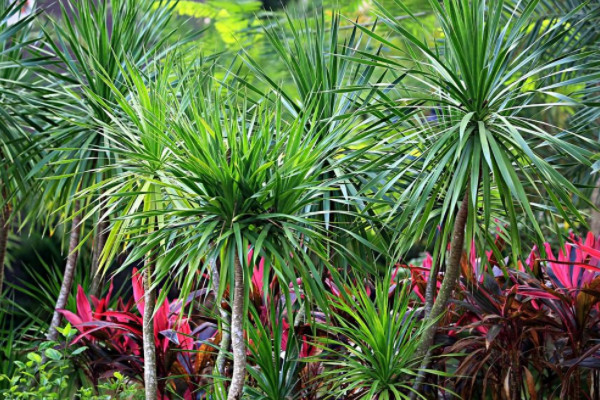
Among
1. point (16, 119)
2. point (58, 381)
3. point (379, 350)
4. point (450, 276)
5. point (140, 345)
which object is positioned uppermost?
point (16, 119)

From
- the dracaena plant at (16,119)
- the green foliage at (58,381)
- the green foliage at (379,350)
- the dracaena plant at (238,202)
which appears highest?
the dracaena plant at (16,119)

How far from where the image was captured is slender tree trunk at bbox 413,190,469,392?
2.60 m

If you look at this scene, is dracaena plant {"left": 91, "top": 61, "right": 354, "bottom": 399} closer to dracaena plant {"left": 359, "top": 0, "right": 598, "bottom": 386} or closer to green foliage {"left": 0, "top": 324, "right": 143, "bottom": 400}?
dracaena plant {"left": 359, "top": 0, "right": 598, "bottom": 386}

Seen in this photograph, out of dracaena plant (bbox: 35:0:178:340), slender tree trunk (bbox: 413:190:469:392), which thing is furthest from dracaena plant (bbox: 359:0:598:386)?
dracaena plant (bbox: 35:0:178:340)

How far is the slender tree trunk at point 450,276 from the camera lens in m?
2.60

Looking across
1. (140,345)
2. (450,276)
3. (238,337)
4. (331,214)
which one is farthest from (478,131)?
(140,345)

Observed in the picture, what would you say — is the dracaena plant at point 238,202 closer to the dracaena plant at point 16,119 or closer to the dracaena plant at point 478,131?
the dracaena plant at point 478,131

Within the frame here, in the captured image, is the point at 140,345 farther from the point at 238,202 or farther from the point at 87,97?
the point at 238,202

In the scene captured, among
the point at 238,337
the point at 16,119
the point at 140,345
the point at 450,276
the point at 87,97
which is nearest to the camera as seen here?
the point at 238,337

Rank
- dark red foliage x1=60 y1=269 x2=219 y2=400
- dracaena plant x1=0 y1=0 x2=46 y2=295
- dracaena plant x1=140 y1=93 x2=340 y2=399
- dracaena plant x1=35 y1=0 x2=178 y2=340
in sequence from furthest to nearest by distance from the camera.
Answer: dracaena plant x1=0 y1=0 x2=46 y2=295 < dracaena plant x1=35 y1=0 x2=178 y2=340 < dark red foliage x1=60 y1=269 x2=219 y2=400 < dracaena plant x1=140 y1=93 x2=340 y2=399

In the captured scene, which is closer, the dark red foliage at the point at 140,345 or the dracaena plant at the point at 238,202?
the dracaena plant at the point at 238,202

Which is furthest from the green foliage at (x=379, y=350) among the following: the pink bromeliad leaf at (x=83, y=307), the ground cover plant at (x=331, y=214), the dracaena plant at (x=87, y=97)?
the pink bromeliad leaf at (x=83, y=307)

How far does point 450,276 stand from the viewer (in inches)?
103

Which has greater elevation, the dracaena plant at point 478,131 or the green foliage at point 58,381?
the dracaena plant at point 478,131
